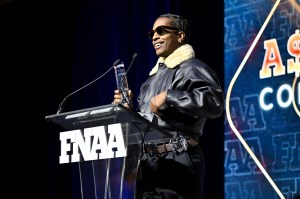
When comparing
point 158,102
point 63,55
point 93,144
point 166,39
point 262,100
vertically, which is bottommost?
point 93,144

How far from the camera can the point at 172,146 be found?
7.73 feet

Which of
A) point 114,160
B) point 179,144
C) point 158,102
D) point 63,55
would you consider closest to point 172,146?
point 179,144

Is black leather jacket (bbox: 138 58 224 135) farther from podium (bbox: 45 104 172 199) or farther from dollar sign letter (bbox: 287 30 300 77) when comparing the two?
dollar sign letter (bbox: 287 30 300 77)

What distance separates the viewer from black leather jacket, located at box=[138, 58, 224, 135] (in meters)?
2.26

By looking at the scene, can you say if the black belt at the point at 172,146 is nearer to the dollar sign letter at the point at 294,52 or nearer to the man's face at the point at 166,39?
the man's face at the point at 166,39

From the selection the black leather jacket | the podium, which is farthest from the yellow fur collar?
the podium

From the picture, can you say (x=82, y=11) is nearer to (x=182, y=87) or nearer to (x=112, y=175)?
(x=182, y=87)

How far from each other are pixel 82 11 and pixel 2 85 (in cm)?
89

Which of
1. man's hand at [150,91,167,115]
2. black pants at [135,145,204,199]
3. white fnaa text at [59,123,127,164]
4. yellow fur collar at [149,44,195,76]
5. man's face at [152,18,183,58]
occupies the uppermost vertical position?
man's face at [152,18,183,58]

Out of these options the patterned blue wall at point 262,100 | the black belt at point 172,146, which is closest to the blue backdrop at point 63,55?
the patterned blue wall at point 262,100

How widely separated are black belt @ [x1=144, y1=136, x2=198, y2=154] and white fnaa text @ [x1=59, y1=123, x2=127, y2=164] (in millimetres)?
283

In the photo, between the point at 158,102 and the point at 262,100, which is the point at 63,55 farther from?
the point at 158,102

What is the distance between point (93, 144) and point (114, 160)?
3.7 inches

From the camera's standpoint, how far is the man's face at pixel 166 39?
8.42 ft
